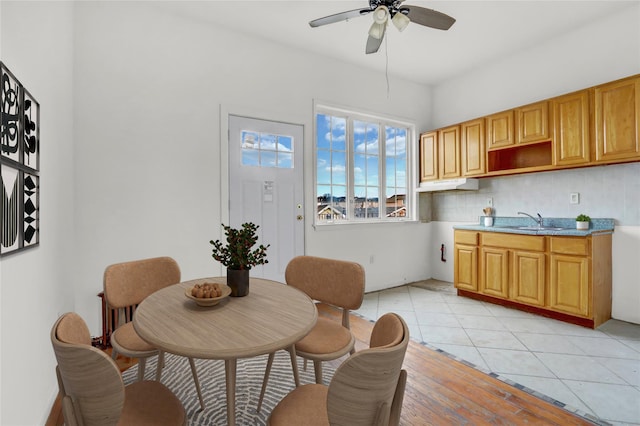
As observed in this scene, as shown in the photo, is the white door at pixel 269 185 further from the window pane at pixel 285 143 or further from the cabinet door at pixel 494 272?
the cabinet door at pixel 494 272

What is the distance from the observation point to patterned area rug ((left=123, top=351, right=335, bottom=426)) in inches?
71.4

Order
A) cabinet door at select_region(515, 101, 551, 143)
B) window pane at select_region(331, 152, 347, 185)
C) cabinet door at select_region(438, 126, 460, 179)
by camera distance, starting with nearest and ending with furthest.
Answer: cabinet door at select_region(515, 101, 551, 143) < window pane at select_region(331, 152, 347, 185) < cabinet door at select_region(438, 126, 460, 179)

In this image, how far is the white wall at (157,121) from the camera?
267 cm

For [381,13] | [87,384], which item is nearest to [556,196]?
[381,13]

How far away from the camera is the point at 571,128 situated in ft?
10.7

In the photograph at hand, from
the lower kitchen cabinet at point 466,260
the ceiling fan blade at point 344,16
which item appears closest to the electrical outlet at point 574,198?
the lower kitchen cabinet at point 466,260

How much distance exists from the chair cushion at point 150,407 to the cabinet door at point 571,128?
394 centimetres

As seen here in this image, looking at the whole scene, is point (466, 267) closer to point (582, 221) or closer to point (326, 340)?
point (582, 221)

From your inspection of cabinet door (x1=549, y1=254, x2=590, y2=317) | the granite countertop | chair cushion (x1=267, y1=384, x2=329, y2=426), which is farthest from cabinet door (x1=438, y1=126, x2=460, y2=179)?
chair cushion (x1=267, y1=384, x2=329, y2=426)

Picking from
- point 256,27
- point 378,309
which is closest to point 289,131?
point 256,27

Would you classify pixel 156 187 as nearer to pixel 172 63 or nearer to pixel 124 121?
pixel 124 121

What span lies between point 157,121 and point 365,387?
2.95 m

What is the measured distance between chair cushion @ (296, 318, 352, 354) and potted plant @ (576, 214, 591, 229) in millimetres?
3009

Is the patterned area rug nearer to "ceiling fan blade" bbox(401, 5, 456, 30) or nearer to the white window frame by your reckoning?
the white window frame
